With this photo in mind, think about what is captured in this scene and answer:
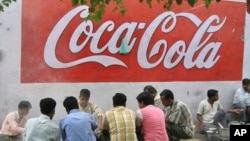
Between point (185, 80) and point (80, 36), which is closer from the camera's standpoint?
point (80, 36)

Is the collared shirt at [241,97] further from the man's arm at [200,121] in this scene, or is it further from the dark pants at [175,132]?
the dark pants at [175,132]

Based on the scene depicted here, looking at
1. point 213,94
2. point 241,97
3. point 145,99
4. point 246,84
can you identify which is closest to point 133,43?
point 213,94

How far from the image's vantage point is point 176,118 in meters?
7.28

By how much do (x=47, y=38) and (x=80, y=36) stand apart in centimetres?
63

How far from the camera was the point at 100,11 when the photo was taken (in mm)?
4270

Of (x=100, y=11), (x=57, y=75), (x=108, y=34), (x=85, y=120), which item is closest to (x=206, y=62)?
(x=108, y=34)

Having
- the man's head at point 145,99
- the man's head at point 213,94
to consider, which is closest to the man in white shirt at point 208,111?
the man's head at point 213,94

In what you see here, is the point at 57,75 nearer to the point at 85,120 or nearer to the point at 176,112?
the point at 176,112

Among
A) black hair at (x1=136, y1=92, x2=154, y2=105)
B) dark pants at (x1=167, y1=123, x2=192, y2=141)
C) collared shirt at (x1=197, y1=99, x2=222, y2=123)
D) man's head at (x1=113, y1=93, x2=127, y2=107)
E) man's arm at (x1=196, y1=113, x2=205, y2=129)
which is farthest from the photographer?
collared shirt at (x1=197, y1=99, x2=222, y2=123)

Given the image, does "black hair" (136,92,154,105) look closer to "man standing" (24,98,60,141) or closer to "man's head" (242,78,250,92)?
"man standing" (24,98,60,141)

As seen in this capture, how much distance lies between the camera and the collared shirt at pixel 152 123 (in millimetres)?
6547

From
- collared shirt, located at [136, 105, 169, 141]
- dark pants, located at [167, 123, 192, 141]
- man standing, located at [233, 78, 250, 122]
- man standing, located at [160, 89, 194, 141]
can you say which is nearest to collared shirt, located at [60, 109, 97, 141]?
collared shirt, located at [136, 105, 169, 141]

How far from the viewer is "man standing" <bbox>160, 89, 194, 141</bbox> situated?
7.23m

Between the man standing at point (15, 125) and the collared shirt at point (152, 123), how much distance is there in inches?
71.6
